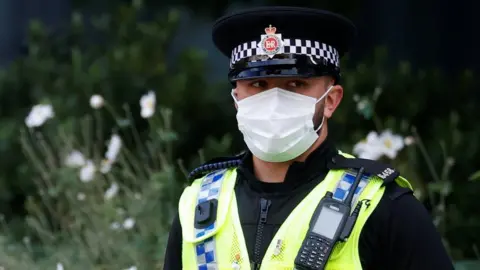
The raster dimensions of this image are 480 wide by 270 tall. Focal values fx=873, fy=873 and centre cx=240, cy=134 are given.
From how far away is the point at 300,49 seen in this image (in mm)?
2373

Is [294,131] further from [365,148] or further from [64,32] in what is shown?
[64,32]

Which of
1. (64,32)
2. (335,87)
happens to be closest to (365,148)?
(335,87)

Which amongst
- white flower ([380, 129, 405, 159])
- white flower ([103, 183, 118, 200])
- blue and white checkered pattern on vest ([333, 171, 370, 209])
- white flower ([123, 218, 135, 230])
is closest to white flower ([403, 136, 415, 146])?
white flower ([380, 129, 405, 159])

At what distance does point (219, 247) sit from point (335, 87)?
55 centimetres

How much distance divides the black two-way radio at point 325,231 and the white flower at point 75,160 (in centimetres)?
305

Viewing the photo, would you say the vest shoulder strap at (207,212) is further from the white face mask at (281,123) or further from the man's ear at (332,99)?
the man's ear at (332,99)

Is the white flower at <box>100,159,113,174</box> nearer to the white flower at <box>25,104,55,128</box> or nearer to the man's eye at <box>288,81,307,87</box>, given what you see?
the white flower at <box>25,104,55,128</box>

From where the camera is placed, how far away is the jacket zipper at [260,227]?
2.26 meters

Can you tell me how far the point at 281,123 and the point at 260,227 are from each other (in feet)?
1.02

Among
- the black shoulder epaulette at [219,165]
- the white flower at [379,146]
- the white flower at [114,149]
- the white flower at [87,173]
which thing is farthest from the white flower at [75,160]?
the black shoulder epaulette at [219,165]

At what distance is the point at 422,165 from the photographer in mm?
4840

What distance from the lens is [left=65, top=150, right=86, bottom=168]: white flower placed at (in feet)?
16.7

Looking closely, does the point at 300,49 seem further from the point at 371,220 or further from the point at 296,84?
the point at 371,220

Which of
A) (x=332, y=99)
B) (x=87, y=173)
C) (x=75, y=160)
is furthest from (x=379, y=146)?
(x=332, y=99)
